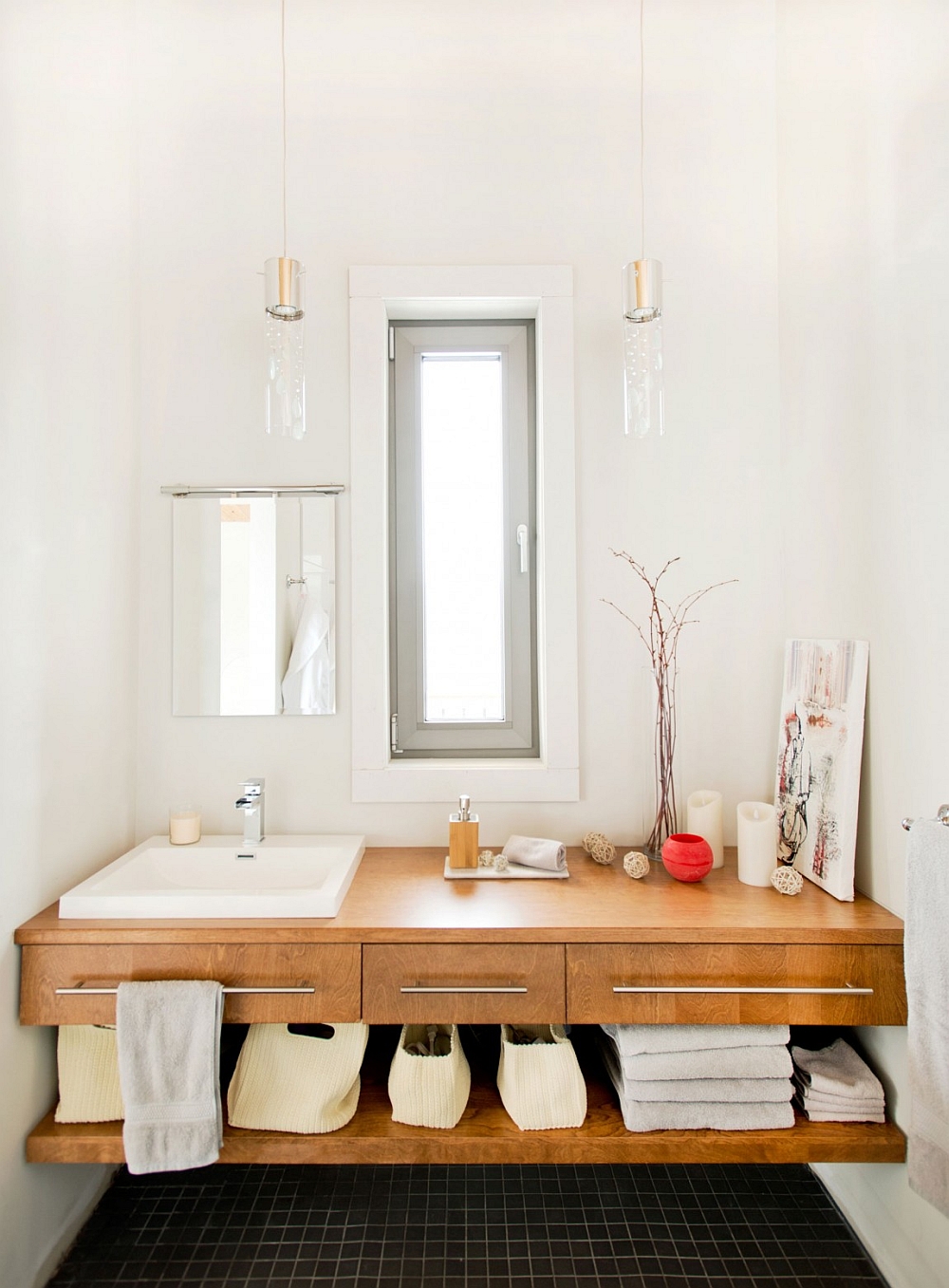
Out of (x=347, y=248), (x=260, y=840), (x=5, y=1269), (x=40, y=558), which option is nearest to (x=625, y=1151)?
(x=260, y=840)

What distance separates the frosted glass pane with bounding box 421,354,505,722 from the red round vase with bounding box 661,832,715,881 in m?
0.60

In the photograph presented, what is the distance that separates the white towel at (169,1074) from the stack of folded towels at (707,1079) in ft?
2.54

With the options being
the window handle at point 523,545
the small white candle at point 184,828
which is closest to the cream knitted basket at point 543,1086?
the small white candle at point 184,828

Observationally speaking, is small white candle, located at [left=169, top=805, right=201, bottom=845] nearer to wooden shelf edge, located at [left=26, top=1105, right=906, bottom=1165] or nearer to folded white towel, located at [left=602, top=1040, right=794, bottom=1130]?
wooden shelf edge, located at [left=26, top=1105, right=906, bottom=1165]

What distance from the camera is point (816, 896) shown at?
1.60 metres

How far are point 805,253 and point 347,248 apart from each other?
113 centimetres

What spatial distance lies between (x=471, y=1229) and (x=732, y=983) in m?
0.77

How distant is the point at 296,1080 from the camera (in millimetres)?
1474

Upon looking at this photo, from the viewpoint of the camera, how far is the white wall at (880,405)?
1341 millimetres

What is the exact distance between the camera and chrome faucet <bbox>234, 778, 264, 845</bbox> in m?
1.81

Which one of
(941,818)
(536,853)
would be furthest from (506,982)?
(941,818)

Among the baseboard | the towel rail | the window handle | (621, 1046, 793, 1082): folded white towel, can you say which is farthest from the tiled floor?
the window handle

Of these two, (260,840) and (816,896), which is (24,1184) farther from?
(816,896)

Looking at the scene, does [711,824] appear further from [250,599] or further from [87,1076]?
[87,1076]
